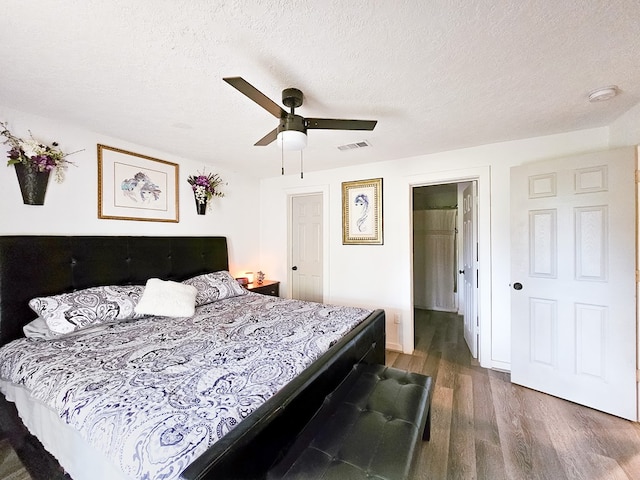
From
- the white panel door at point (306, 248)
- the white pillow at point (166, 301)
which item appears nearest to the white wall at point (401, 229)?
the white panel door at point (306, 248)

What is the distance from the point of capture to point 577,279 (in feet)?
7.39

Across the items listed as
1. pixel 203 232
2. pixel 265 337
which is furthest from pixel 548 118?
pixel 203 232

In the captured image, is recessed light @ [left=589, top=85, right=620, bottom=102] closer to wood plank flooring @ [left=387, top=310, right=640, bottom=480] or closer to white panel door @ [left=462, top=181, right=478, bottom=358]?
white panel door @ [left=462, top=181, right=478, bottom=358]

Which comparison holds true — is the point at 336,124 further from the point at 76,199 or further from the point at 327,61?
the point at 76,199

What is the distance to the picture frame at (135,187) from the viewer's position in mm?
2551

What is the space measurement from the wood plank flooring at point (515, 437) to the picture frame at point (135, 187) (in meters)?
3.15

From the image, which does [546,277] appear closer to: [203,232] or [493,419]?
[493,419]

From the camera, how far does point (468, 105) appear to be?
2.00 m

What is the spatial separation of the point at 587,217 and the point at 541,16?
5.72 feet

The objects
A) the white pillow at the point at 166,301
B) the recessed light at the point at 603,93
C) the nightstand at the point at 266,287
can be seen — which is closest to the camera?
the recessed light at the point at 603,93

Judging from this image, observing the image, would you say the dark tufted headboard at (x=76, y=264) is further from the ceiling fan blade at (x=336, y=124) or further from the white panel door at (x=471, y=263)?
the white panel door at (x=471, y=263)

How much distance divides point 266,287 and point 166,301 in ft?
5.25

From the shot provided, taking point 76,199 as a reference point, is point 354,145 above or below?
above

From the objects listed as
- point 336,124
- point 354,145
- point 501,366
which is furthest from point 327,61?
point 501,366
